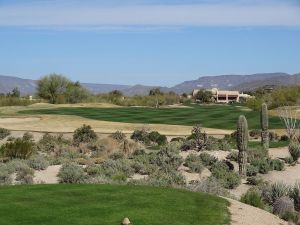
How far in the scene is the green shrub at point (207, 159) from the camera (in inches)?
1157

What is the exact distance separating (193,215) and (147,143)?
29356mm

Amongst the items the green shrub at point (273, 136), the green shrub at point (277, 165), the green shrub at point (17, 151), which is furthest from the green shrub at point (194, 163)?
the green shrub at point (273, 136)

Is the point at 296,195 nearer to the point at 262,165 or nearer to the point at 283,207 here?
the point at 283,207

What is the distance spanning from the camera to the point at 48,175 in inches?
991

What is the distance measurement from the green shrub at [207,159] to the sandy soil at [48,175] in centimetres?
781

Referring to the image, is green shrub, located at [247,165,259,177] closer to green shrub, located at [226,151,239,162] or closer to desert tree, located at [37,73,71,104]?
green shrub, located at [226,151,239,162]

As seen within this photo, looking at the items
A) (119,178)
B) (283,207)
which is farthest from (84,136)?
(283,207)

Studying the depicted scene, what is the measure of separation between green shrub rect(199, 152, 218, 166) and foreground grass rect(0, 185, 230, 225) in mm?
12898

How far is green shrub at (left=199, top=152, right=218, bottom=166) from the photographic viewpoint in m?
29.4

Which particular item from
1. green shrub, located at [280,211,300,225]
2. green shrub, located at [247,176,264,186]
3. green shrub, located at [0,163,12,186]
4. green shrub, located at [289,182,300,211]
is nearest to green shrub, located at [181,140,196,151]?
green shrub, located at [247,176,264,186]

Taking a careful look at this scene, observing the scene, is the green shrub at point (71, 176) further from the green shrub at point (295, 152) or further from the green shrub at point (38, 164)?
the green shrub at point (295, 152)

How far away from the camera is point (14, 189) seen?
16.5 meters

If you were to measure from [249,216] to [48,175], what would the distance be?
512 inches

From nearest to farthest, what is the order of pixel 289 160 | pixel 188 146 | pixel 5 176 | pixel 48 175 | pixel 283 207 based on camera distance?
pixel 283 207, pixel 5 176, pixel 48 175, pixel 289 160, pixel 188 146
